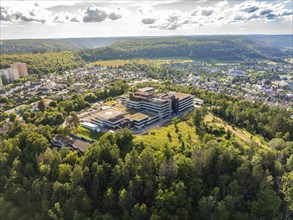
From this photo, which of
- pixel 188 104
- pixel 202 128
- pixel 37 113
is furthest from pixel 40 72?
pixel 202 128

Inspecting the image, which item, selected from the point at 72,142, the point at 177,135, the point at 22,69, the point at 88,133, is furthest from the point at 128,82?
the point at 72,142

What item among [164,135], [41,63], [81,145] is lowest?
[41,63]

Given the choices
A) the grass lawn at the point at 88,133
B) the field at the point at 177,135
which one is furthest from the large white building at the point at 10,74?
the field at the point at 177,135

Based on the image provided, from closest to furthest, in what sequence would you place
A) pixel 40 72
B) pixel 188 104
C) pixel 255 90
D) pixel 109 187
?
pixel 109 187, pixel 188 104, pixel 255 90, pixel 40 72

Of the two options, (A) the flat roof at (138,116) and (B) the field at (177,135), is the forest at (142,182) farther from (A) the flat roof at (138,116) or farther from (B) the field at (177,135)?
(A) the flat roof at (138,116)

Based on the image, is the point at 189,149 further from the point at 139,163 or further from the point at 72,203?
the point at 72,203

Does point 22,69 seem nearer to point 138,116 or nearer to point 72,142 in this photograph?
point 138,116
